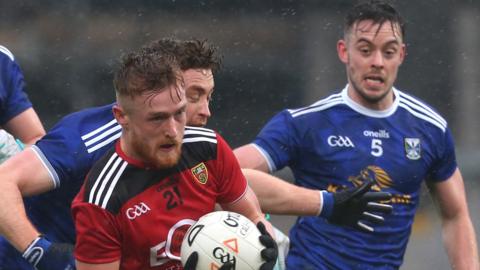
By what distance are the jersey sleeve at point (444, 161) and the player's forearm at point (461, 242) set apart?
24 centimetres

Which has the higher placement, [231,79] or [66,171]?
[66,171]

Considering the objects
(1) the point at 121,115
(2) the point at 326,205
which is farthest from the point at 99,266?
(2) the point at 326,205

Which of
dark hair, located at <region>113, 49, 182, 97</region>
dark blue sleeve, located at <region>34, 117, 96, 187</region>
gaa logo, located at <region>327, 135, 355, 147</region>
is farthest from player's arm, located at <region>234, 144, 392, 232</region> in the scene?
dark hair, located at <region>113, 49, 182, 97</region>

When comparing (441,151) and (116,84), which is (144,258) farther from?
(441,151)

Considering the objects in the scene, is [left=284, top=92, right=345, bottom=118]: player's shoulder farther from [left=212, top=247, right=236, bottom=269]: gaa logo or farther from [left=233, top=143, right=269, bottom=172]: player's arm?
[left=212, top=247, right=236, bottom=269]: gaa logo

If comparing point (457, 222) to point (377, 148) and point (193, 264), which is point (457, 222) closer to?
point (377, 148)

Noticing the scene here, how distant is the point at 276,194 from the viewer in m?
5.59

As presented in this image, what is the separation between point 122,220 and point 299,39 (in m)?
4.57

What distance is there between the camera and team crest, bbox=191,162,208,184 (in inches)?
185

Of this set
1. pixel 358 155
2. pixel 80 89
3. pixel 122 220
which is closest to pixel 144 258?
pixel 122 220

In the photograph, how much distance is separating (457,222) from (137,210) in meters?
2.11

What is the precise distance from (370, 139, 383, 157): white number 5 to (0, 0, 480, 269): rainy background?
2826 mm

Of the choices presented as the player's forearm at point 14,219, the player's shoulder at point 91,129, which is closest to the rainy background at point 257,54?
the player's shoulder at point 91,129

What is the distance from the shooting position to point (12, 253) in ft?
18.4
